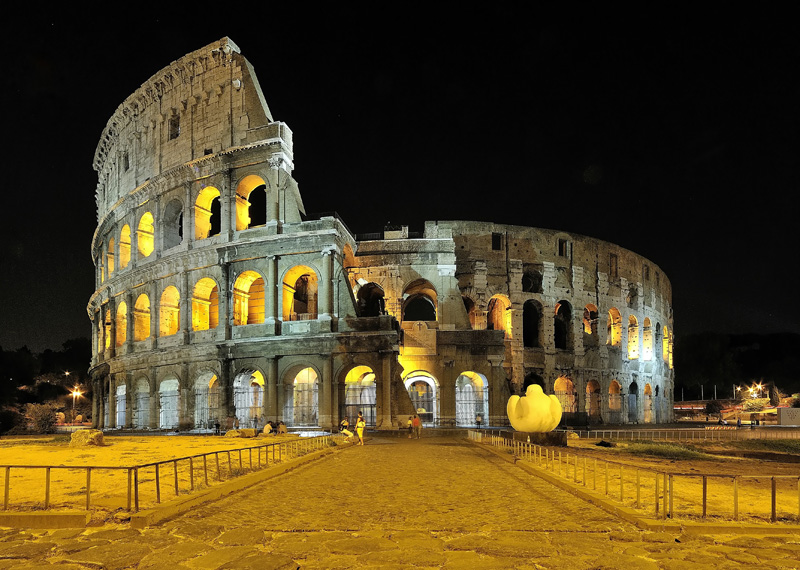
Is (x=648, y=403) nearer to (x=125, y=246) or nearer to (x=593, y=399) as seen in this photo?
(x=593, y=399)

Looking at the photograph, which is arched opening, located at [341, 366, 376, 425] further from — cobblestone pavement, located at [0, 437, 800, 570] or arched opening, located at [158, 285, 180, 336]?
cobblestone pavement, located at [0, 437, 800, 570]

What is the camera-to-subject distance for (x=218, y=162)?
1163 inches

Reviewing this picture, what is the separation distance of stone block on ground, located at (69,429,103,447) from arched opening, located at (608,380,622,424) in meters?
28.4

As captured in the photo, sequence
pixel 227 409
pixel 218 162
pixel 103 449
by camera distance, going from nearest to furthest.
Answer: pixel 103 449 < pixel 227 409 < pixel 218 162

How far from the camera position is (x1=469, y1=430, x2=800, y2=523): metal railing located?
689 cm

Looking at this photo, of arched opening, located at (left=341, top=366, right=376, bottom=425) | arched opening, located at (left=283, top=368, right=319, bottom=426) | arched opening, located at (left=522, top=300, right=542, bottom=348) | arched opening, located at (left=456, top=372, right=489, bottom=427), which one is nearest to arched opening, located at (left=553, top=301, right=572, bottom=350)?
arched opening, located at (left=522, top=300, right=542, bottom=348)

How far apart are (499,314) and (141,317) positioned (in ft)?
61.2

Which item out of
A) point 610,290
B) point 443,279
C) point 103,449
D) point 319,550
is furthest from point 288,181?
point 319,550

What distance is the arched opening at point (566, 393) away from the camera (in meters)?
35.7

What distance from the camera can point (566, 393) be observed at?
121ft

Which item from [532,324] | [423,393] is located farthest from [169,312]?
[532,324]

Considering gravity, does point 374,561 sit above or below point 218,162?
below

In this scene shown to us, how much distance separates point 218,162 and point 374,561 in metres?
26.5

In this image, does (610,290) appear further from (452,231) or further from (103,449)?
(103,449)
